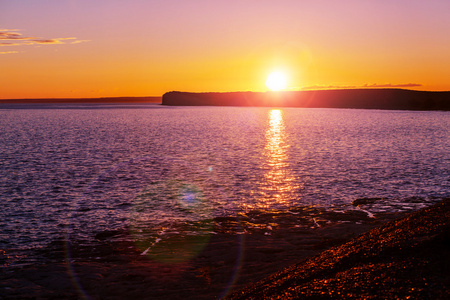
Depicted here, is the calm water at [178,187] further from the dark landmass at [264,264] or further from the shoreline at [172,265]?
the shoreline at [172,265]

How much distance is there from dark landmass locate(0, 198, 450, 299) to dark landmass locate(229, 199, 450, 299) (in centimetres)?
2

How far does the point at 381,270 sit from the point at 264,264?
4.87 metres

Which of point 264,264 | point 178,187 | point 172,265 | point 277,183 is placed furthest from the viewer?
point 277,183

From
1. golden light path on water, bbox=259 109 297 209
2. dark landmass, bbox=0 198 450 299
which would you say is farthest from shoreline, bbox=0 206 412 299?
golden light path on water, bbox=259 109 297 209

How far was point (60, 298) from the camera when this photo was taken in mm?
10133

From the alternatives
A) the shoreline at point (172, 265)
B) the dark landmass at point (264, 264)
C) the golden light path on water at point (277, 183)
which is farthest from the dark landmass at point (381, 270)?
the golden light path on water at point (277, 183)

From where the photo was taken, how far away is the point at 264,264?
12.2 meters

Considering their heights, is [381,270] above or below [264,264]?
above

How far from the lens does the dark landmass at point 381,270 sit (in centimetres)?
688

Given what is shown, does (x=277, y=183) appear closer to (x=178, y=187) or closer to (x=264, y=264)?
(x=178, y=187)

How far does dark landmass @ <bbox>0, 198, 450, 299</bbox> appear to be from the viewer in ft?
24.5

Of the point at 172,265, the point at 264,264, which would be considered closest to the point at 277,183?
the point at 264,264

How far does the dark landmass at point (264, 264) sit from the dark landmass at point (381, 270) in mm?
17

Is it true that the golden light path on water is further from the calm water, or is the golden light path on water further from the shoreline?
the shoreline
